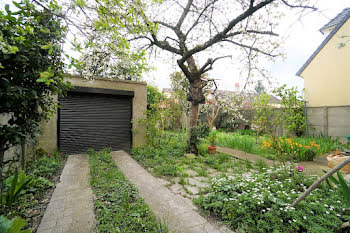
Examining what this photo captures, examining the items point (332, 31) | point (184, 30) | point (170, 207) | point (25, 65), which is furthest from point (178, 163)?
point (332, 31)

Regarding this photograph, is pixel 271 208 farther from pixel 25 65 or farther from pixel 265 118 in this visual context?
pixel 265 118

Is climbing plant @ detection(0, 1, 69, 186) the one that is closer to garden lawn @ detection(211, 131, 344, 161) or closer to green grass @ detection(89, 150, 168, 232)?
green grass @ detection(89, 150, 168, 232)

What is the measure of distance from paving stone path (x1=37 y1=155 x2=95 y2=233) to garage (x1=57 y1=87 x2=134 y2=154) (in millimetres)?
2024

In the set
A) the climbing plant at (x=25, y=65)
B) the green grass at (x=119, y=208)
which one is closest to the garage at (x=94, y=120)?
the green grass at (x=119, y=208)

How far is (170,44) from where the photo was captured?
541 cm

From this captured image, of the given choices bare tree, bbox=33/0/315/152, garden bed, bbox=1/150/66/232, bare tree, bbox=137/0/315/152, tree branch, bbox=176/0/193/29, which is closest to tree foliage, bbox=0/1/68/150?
bare tree, bbox=33/0/315/152

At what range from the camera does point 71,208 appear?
213cm

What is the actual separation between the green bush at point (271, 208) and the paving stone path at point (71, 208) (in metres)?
1.46

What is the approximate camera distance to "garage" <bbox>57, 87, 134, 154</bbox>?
197 inches

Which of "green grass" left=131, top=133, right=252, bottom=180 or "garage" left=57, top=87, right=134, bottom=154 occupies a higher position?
"garage" left=57, top=87, right=134, bottom=154

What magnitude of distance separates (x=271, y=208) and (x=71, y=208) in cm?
255

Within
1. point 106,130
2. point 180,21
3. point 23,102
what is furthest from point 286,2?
point 106,130

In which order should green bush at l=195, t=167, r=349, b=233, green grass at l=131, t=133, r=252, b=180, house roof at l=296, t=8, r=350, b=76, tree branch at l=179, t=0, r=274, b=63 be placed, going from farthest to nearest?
1. house roof at l=296, t=8, r=350, b=76
2. green grass at l=131, t=133, r=252, b=180
3. tree branch at l=179, t=0, r=274, b=63
4. green bush at l=195, t=167, r=349, b=233

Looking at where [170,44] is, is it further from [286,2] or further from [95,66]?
[286,2]
